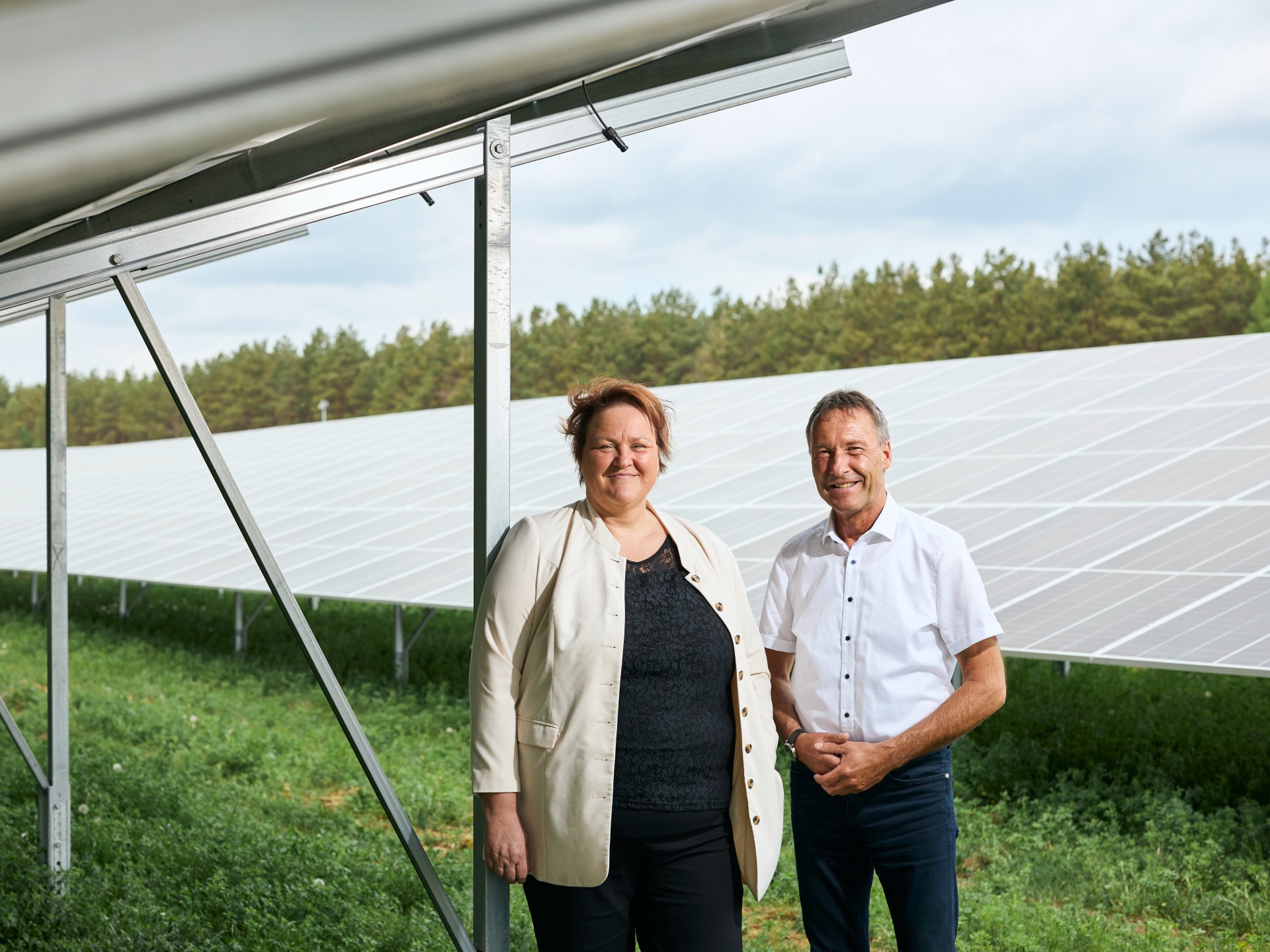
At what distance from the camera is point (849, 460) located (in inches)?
102

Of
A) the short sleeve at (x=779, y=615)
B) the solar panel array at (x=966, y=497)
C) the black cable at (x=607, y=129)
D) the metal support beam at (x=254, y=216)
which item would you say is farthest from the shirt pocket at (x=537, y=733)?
the solar panel array at (x=966, y=497)

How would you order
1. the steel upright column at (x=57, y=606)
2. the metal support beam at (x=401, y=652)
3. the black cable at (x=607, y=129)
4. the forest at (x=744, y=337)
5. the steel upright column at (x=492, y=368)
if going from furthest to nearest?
1. the forest at (x=744, y=337)
2. the metal support beam at (x=401, y=652)
3. the steel upright column at (x=57, y=606)
4. the black cable at (x=607, y=129)
5. the steel upright column at (x=492, y=368)

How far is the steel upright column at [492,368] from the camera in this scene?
2.64m

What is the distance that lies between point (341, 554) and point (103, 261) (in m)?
6.86

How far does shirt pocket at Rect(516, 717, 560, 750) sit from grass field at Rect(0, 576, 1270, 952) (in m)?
2.41

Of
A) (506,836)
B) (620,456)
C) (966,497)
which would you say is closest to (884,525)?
(620,456)

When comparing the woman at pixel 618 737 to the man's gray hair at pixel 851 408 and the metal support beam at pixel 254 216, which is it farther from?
the metal support beam at pixel 254 216

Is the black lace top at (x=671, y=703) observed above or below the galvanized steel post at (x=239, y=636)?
above

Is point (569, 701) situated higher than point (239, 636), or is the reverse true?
point (569, 701)

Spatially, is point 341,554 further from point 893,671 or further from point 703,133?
point 703,133

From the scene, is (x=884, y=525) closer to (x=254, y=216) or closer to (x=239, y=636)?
(x=254, y=216)

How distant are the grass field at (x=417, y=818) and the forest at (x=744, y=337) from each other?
3188 cm

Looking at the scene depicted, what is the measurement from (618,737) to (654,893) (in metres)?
0.33

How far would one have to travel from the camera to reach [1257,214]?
1870 inches
